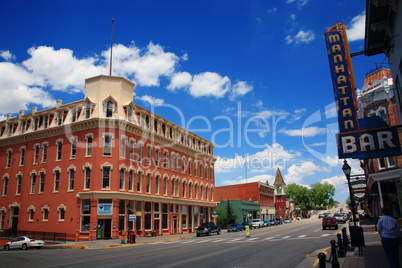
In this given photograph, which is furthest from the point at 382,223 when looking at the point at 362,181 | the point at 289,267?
the point at 362,181

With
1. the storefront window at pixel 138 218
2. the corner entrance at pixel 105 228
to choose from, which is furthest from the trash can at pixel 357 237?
the storefront window at pixel 138 218

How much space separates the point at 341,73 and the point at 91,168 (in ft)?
90.6

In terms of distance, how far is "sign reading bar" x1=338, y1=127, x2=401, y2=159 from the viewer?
42.2ft

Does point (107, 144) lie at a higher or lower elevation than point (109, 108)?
lower

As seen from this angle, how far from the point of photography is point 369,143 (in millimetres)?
13477

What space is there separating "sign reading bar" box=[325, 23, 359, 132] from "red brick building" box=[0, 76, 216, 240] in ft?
76.4

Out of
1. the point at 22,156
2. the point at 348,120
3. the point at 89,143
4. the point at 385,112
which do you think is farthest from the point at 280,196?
the point at 348,120

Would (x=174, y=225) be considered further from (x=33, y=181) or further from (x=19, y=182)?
(x=19, y=182)

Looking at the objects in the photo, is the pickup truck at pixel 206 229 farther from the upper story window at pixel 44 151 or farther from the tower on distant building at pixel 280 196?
the tower on distant building at pixel 280 196

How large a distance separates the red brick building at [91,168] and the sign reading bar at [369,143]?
76.3ft

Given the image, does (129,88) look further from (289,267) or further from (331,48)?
(289,267)

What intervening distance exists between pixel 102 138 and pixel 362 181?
30.5 metres

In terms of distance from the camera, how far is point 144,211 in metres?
38.9

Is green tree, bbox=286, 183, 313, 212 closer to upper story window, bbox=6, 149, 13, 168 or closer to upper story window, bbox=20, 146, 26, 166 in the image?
upper story window, bbox=20, 146, 26, 166
